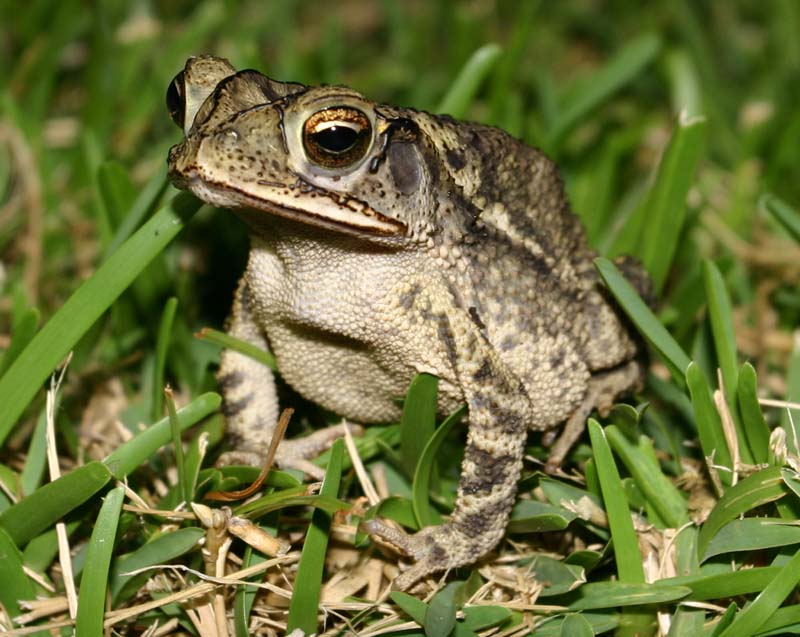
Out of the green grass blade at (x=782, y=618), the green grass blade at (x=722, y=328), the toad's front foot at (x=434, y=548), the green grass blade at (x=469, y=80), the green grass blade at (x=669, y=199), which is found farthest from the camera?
the green grass blade at (x=469, y=80)

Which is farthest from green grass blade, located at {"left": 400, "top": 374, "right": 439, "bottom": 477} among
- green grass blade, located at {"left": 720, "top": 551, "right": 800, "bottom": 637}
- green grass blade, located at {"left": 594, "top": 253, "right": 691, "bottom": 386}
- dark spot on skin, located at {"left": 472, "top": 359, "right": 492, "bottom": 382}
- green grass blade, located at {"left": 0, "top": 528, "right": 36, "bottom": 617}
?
green grass blade, located at {"left": 0, "top": 528, "right": 36, "bottom": 617}

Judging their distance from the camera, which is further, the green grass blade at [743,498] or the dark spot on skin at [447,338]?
the dark spot on skin at [447,338]

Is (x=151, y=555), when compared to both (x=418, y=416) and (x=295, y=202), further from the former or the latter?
(x=295, y=202)

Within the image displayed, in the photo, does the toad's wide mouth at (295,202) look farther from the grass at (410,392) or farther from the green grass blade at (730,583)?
the green grass blade at (730,583)

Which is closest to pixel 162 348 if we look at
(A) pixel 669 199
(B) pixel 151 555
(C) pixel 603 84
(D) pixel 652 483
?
(B) pixel 151 555

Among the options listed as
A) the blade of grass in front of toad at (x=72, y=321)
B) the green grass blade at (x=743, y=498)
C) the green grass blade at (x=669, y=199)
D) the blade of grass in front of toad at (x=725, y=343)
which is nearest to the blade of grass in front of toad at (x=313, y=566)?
the blade of grass in front of toad at (x=72, y=321)

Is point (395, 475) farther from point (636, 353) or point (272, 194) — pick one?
point (272, 194)

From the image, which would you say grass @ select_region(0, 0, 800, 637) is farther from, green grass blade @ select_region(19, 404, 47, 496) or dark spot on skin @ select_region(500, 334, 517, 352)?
dark spot on skin @ select_region(500, 334, 517, 352)
